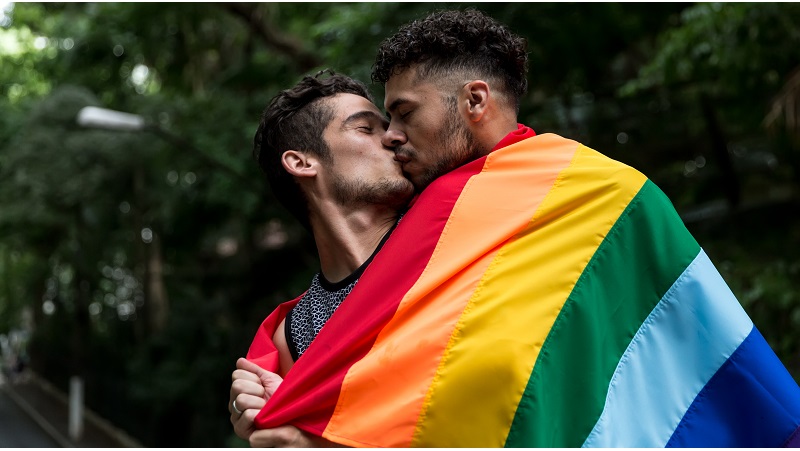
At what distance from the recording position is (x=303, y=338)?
270 cm

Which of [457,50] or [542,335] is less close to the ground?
[457,50]

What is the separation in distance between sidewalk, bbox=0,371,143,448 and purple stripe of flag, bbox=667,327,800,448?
17.4m

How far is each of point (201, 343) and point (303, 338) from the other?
16.6 metres

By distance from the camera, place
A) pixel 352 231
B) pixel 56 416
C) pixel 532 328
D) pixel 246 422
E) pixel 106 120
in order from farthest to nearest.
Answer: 1. pixel 56 416
2. pixel 106 120
3. pixel 352 231
4. pixel 246 422
5. pixel 532 328

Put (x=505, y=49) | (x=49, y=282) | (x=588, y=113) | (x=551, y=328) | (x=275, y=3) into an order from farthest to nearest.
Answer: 1. (x=49, y=282)
2. (x=275, y=3)
3. (x=588, y=113)
4. (x=505, y=49)
5. (x=551, y=328)

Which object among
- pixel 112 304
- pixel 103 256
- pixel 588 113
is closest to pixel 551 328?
pixel 588 113

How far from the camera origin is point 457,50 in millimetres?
2506

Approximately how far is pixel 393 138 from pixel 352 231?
299mm

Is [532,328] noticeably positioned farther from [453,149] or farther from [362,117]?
[362,117]

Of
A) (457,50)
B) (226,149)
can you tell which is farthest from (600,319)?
(226,149)

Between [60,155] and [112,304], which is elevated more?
[60,155]

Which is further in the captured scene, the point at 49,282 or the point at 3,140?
the point at 49,282

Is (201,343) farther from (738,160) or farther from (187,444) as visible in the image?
(738,160)

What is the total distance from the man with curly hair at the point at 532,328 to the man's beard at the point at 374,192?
0.47 ft
